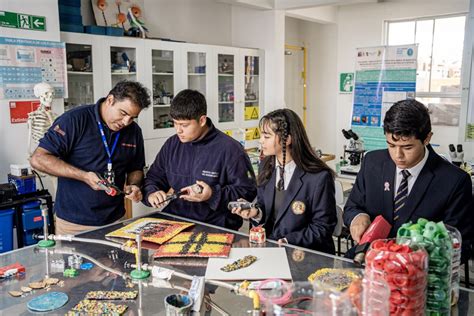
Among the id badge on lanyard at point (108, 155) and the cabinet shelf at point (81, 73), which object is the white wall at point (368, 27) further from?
the id badge on lanyard at point (108, 155)

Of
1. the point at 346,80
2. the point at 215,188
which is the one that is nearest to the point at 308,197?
the point at 215,188

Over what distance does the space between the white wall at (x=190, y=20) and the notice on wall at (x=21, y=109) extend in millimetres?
1801

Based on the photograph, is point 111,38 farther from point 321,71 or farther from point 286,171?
point 321,71

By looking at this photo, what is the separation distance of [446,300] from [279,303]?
1.40 feet

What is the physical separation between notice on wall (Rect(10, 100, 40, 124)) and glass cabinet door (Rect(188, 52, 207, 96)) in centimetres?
189

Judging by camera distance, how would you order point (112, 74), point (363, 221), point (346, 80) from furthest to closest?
point (346, 80)
point (112, 74)
point (363, 221)

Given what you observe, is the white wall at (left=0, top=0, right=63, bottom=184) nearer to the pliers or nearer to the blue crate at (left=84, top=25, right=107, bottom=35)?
the blue crate at (left=84, top=25, right=107, bottom=35)

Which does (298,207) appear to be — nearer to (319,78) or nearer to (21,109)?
(21,109)

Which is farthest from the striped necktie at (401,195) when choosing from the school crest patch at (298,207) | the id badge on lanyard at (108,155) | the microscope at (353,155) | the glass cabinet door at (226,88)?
the glass cabinet door at (226,88)

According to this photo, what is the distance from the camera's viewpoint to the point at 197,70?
5078mm

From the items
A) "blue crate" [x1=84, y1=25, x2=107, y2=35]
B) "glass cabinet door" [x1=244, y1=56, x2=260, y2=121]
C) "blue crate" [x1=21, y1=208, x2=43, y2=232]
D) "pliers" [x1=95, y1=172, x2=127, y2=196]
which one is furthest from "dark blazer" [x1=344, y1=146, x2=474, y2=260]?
"glass cabinet door" [x1=244, y1=56, x2=260, y2=121]

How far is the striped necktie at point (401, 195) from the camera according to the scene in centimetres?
180

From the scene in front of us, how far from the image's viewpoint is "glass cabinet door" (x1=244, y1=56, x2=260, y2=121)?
573 cm

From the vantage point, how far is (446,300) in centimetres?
111
